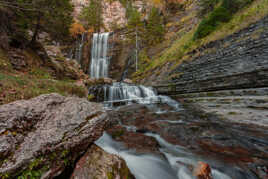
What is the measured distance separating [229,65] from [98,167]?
8.66 metres

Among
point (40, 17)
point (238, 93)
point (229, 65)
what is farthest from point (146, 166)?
point (40, 17)

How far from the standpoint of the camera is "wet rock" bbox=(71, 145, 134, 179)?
161 cm

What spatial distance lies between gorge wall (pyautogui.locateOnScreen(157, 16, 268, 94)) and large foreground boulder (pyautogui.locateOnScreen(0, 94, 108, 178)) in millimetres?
7074

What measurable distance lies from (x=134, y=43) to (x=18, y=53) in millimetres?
19677

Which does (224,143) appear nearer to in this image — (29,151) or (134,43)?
(29,151)

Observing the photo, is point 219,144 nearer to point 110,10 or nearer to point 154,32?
point 154,32

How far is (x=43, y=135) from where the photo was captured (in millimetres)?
1679

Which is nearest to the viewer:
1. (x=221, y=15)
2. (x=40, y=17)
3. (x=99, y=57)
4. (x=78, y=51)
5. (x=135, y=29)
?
(x=40, y=17)

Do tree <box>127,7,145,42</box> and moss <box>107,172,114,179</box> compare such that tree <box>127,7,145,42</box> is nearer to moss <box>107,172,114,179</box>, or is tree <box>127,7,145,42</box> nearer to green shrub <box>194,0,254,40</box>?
green shrub <box>194,0,254,40</box>

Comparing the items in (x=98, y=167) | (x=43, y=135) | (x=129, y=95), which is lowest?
(x=98, y=167)

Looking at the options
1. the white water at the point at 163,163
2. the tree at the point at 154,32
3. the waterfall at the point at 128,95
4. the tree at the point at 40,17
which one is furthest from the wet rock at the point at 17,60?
the tree at the point at 154,32

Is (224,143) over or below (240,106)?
below

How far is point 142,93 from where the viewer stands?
435 inches

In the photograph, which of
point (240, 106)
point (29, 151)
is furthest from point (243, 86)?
Answer: point (29, 151)
